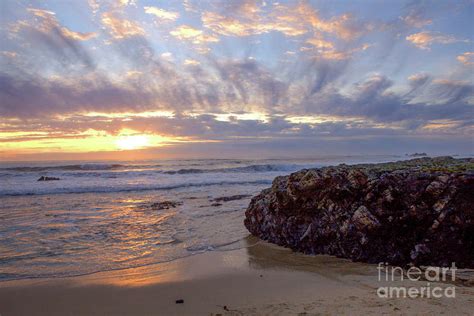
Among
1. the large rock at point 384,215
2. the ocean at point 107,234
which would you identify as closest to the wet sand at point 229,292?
the large rock at point 384,215

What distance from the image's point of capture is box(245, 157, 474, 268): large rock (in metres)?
5.40

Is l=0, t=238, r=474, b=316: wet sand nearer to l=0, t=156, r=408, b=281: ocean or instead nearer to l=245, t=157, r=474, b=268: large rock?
l=245, t=157, r=474, b=268: large rock

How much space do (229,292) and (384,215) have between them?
10.4 ft

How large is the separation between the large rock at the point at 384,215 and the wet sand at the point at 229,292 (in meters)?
0.43

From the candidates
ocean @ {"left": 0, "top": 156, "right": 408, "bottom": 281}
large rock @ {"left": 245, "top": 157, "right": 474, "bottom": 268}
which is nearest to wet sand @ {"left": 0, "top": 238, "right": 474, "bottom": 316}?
large rock @ {"left": 245, "top": 157, "right": 474, "bottom": 268}

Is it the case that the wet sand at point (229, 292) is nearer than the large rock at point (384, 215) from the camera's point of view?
Yes

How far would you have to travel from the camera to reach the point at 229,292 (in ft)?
16.3

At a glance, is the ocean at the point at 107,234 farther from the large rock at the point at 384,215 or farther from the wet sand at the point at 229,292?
the large rock at the point at 384,215

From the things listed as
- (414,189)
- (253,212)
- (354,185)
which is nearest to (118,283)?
(253,212)

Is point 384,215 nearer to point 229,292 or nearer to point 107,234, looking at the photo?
point 229,292

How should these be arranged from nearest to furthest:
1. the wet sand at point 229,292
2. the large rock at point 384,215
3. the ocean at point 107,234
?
the wet sand at point 229,292
the large rock at point 384,215
the ocean at point 107,234

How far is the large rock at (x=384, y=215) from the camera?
17.7 feet

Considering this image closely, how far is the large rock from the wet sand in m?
0.43

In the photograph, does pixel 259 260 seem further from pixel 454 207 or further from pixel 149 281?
pixel 454 207
